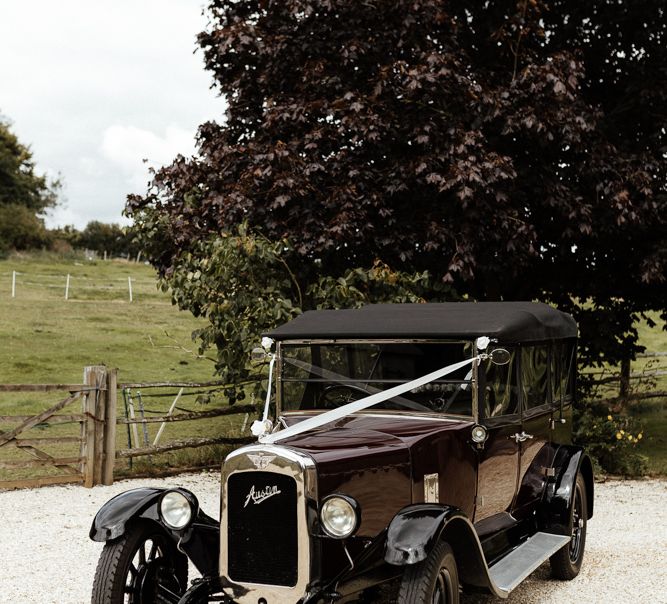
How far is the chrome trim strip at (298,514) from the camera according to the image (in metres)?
4.49

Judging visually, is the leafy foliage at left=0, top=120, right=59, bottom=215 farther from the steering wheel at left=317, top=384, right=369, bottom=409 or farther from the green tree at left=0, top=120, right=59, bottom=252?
the steering wheel at left=317, top=384, right=369, bottom=409

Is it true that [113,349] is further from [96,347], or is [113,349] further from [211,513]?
[211,513]

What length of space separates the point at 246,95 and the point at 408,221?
3029 millimetres

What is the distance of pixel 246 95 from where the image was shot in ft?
39.0

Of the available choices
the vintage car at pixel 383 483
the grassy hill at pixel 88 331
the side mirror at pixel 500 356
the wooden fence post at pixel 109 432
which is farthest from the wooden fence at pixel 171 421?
the side mirror at pixel 500 356

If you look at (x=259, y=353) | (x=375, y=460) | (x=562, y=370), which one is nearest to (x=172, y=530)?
(x=375, y=460)

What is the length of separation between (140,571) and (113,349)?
669 inches

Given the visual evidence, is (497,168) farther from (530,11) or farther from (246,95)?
(246,95)

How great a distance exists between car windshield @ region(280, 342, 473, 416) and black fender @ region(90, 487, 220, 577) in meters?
1.25

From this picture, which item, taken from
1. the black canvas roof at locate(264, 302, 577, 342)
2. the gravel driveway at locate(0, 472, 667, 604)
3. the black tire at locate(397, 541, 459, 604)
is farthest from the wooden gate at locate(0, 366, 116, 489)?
the black tire at locate(397, 541, 459, 604)

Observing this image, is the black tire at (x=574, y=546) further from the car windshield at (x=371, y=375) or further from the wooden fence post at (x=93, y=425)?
the wooden fence post at (x=93, y=425)

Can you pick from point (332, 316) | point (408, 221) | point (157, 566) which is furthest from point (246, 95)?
point (157, 566)

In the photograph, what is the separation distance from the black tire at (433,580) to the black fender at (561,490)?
6.71 ft

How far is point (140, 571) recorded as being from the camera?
5086mm
